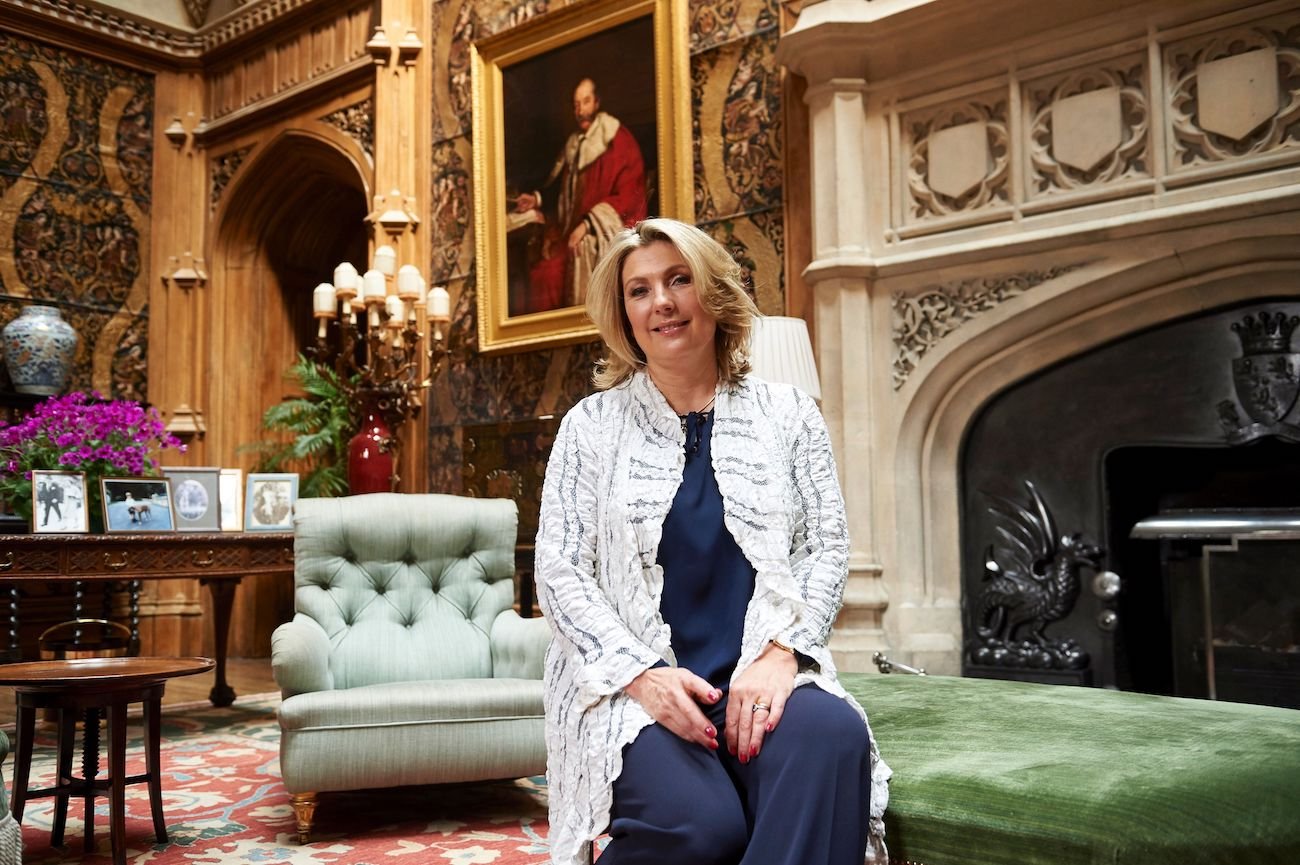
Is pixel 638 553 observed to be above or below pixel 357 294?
below

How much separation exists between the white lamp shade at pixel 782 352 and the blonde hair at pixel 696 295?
1.82 m

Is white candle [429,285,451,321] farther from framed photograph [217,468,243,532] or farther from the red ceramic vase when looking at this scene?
framed photograph [217,468,243,532]

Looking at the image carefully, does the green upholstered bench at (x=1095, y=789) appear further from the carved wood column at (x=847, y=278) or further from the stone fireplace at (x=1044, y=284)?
the carved wood column at (x=847, y=278)

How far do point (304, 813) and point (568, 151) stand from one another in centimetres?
377

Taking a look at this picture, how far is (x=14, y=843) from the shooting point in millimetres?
2389

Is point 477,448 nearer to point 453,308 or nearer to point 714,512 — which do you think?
point 453,308

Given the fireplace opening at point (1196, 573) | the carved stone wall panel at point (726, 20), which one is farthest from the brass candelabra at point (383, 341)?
the fireplace opening at point (1196, 573)

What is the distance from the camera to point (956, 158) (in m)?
4.39

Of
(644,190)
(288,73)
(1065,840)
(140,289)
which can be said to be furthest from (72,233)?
(1065,840)

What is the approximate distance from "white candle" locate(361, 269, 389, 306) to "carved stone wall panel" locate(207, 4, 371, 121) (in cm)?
220

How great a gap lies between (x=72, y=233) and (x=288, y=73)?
179 cm

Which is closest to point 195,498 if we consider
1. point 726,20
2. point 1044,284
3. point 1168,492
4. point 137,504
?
point 137,504

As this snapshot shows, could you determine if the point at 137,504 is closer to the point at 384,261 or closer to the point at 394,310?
the point at 394,310

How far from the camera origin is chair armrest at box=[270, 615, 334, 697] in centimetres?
335
